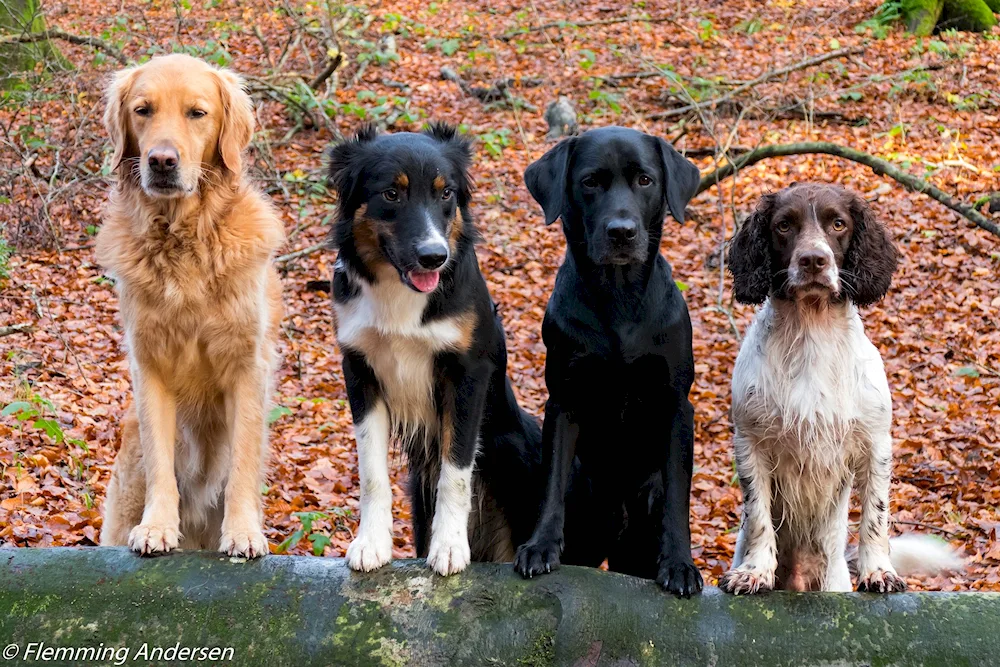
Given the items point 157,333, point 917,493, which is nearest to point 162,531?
point 157,333

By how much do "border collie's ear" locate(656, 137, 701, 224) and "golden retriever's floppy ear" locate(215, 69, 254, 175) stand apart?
1874 millimetres

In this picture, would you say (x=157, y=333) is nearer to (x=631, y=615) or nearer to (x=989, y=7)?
(x=631, y=615)

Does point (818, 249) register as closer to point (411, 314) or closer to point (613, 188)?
point (613, 188)

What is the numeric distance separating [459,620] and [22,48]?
1039 centimetres

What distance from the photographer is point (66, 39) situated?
11.4 metres

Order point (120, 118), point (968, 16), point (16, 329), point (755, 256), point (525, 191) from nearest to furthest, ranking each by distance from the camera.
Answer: point (755, 256) → point (120, 118) → point (16, 329) → point (525, 191) → point (968, 16)

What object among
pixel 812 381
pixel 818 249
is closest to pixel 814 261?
pixel 818 249

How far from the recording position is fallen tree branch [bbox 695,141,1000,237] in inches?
311

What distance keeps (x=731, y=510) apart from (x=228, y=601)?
3629 millimetres

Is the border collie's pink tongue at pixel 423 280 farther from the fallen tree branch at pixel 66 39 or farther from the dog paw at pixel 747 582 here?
the fallen tree branch at pixel 66 39

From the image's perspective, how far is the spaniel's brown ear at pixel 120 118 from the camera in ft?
13.4

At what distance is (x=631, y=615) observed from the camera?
3.21 meters

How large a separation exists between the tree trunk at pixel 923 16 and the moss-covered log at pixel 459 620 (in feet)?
42.6

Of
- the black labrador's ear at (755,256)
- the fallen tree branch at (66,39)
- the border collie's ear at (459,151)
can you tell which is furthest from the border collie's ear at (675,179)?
the fallen tree branch at (66,39)
